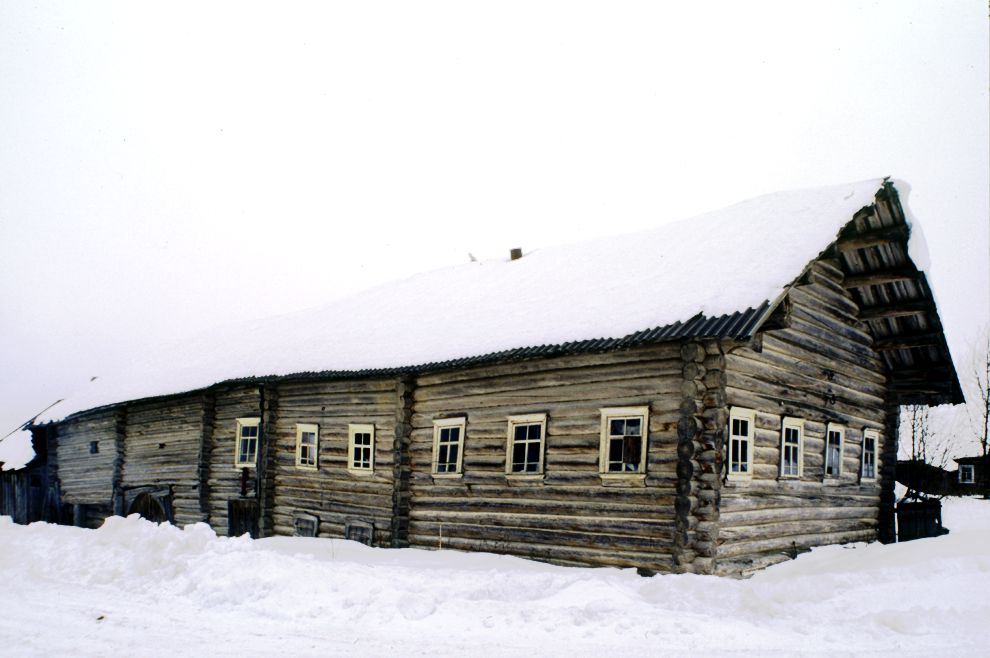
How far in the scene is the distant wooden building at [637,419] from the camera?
12000 millimetres

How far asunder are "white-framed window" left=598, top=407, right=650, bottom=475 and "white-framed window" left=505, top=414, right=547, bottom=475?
4.42ft

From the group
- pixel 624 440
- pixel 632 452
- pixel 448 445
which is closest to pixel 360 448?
pixel 448 445

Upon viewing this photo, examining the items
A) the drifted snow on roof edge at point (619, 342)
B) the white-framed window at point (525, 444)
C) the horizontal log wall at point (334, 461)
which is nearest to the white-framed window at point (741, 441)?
the drifted snow on roof edge at point (619, 342)

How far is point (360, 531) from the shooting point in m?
16.9

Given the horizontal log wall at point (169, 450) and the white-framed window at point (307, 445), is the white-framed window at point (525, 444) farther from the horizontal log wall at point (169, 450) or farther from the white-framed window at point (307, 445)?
the horizontal log wall at point (169, 450)

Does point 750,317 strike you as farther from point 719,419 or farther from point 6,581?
point 6,581

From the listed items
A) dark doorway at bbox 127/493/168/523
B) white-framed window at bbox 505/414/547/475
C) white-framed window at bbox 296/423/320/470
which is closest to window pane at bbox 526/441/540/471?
white-framed window at bbox 505/414/547/475

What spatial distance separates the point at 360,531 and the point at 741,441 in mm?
8591

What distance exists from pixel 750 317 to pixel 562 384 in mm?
3765

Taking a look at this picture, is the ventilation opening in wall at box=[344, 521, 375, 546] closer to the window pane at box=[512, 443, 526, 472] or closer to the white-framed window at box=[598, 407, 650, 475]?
the window pane at box=[512, 443, 526, 472]

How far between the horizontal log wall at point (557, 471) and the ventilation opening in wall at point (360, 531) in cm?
123

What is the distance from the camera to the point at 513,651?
7180 millimetres

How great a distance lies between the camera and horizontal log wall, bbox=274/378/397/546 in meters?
16.7

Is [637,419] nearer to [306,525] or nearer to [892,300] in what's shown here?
[892,300]
